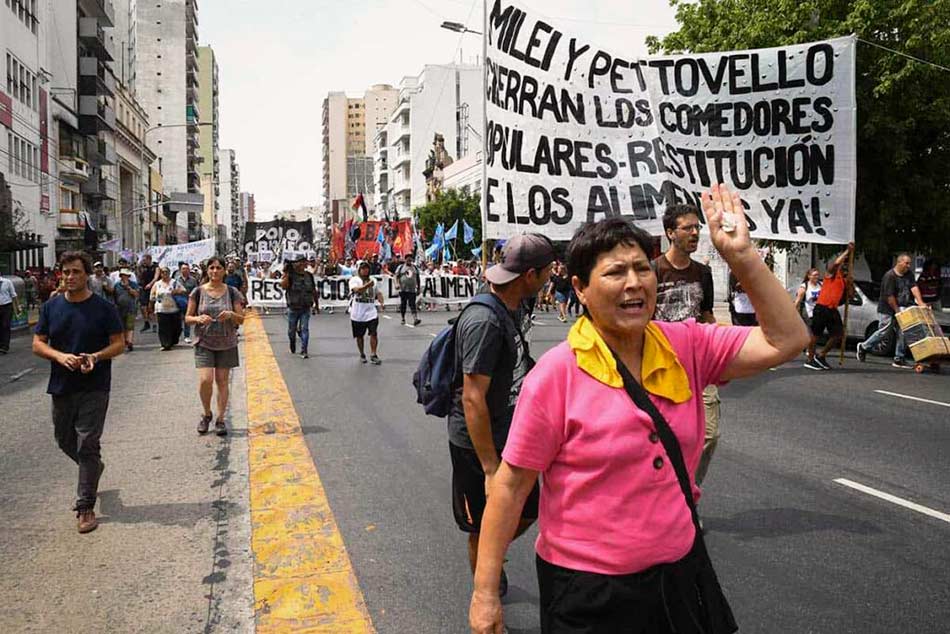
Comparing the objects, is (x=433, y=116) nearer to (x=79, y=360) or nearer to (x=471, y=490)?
(x=79, y=360)

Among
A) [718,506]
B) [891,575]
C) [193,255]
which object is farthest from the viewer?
[193,255]

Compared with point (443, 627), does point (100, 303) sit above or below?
above

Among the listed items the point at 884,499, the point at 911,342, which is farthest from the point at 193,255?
the point at 884,499

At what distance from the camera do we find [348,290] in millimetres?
29375

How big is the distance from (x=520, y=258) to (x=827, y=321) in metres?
11.6

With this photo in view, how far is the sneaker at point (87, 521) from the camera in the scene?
5027 mm

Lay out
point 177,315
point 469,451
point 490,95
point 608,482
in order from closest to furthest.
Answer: point 608,482, point 469,451, point 490,95, point 177,315

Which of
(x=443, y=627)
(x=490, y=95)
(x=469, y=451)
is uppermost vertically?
(x=490, y=95)

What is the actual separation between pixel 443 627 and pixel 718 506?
8.18ft

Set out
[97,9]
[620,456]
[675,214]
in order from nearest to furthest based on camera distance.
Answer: [620,456] < [675,214] < [97,9]

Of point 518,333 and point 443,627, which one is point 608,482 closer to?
point 518,333

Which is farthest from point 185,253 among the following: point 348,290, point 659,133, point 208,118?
point 208,118

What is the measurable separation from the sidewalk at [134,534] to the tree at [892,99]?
1365cm

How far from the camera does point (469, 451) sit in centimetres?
368
